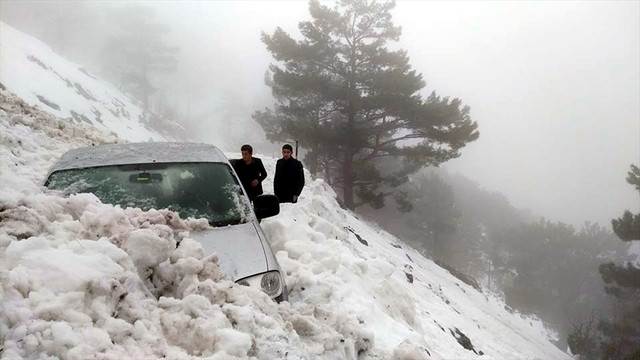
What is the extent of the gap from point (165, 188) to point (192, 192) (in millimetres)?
245

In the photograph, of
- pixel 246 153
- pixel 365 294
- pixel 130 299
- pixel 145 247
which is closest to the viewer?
pixel 130 299

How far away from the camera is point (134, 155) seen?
173 inches

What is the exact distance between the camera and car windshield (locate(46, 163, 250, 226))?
3717mm

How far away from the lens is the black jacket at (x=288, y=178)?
7550mm

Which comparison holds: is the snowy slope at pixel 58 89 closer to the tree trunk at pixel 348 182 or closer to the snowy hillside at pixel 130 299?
the tree trunk at pixel 348 182

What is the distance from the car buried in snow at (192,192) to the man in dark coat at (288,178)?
9.42ft

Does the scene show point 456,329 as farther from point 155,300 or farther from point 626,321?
point 626,321

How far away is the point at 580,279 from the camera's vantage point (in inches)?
1693

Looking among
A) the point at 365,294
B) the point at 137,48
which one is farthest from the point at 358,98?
the point at 137,48

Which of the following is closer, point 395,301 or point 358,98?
point 395,301

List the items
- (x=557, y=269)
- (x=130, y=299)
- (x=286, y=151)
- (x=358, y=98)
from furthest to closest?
(x=557, y=269)
(x=358, y=98)
(x=286, y=151)
(x=130, y=299)

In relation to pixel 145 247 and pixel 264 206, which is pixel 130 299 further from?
pixel 264 206

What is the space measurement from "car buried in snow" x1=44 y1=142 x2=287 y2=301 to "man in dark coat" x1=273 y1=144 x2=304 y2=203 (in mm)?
2870

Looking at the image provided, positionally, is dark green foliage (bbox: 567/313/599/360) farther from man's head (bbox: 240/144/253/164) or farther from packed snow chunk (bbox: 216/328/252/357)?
packed snow chunk (bbox: 216/328/252/357)
